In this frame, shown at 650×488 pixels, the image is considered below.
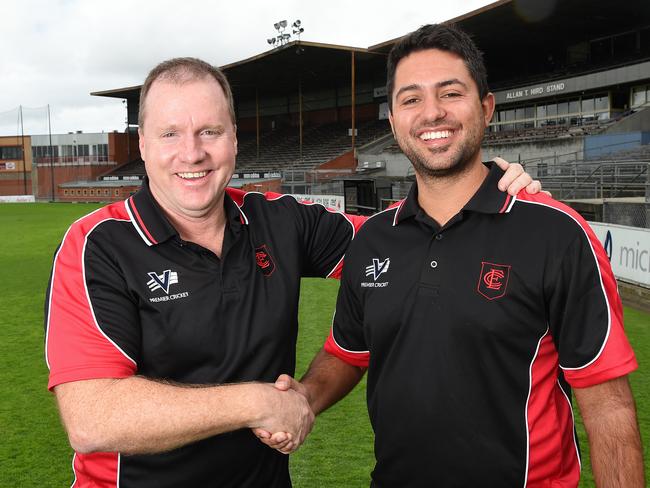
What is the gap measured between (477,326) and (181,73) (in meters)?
1.35

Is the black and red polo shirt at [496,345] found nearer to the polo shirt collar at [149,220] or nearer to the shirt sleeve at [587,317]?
the shirt sleeve at [587,317]

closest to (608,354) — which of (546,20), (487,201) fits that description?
(487,201)

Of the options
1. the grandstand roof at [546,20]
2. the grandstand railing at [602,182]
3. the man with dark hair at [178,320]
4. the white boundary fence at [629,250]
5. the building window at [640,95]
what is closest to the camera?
the man with dark hair at [178,320]

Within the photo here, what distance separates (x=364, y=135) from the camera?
135 feet

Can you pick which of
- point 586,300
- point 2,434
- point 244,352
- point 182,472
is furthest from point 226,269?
point 2,434

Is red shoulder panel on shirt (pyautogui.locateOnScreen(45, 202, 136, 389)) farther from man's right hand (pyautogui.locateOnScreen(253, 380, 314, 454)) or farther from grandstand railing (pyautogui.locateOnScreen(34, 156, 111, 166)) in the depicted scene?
grandstand railing (pyautogui.locateOnScreen(34, 156, 111, 166))

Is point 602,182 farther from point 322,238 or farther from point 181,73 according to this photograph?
point 181,73

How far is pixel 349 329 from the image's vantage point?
7.75ft

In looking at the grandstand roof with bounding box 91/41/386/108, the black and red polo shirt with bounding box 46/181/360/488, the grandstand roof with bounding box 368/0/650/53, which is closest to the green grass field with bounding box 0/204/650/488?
the black and red polo shirt with bounding box 46/181/360/488

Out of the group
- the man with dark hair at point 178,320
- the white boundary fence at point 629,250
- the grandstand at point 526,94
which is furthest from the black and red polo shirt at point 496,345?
the grandstand at point 526,94

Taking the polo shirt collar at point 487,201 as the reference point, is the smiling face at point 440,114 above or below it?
above

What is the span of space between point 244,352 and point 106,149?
59.3 metres

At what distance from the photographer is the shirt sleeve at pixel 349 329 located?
2.29m

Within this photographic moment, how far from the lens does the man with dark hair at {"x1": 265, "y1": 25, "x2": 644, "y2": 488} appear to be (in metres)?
1.80
